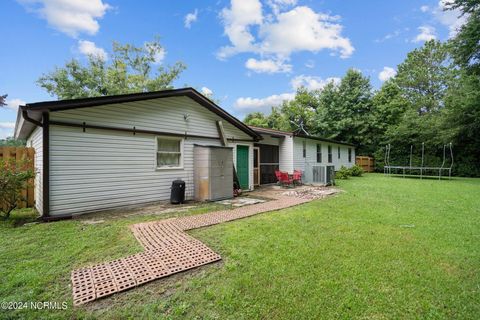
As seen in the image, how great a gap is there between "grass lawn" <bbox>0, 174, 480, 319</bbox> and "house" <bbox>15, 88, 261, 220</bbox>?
129cm

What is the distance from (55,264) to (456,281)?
511 cm

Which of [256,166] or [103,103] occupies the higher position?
[103,103]

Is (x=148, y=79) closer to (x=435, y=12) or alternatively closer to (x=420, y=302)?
(x=435, y=12)

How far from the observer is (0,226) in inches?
188

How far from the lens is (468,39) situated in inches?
497

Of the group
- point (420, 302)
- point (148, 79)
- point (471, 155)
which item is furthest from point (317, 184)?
point (148, 79)

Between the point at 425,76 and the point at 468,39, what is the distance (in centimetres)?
1441

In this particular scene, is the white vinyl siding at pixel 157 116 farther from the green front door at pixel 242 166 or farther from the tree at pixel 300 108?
the tree at pixel 300 108

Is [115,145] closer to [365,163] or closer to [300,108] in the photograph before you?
[365,163]

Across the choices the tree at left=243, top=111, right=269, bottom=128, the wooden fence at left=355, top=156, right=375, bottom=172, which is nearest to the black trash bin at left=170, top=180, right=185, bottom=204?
the wooden fence at left=355, top=156, right=375, bottom=172

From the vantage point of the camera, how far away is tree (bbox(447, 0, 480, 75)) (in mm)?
12180

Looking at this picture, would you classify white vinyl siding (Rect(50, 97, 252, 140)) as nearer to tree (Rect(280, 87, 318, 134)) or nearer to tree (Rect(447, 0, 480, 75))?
tree (Rect(447, 0, 480, 75))

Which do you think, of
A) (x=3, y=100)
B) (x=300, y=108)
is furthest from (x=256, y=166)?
(x=300, y=108)

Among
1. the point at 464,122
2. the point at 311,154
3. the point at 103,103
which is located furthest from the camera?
the point at 464,122
